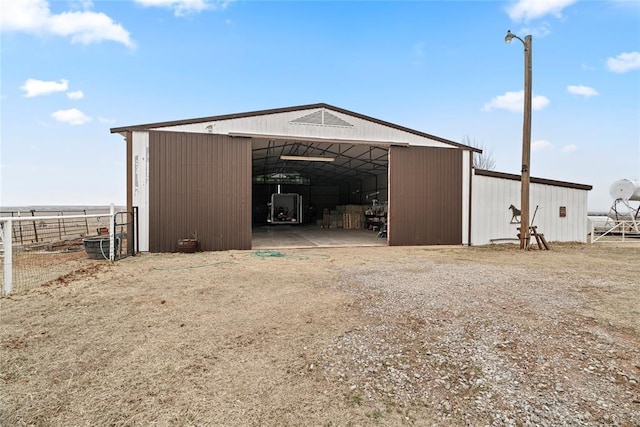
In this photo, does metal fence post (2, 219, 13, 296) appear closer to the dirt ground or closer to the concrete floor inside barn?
the dirt ground

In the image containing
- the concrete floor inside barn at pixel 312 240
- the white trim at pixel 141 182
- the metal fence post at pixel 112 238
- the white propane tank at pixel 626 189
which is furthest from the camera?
the white propane tank at pixel 626 189

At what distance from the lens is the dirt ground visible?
2.01 metres

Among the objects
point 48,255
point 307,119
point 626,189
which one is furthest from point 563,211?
point 48,255

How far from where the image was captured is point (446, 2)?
10578mm

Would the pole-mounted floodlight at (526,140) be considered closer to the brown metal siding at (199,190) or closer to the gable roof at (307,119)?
the gable roof at (307,119)

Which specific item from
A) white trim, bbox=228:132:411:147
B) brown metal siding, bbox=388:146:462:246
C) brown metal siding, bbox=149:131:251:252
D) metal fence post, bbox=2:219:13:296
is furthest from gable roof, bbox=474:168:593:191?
metal fence post, bbox=2:219:13:296

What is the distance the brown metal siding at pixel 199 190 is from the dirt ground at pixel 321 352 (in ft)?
11.9

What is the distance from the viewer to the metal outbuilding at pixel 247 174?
9000mm

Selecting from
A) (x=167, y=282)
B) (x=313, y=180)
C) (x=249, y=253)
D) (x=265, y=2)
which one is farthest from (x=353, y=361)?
(x=313, y=180)

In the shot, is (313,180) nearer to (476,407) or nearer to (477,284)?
(477,284)

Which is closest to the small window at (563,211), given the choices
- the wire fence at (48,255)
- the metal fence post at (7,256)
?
the wire fence at (48,255)

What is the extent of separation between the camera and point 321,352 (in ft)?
9.20

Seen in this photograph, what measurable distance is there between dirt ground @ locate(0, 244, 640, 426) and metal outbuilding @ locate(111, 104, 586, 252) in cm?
378

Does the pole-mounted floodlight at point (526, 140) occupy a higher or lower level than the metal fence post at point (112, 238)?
higher
